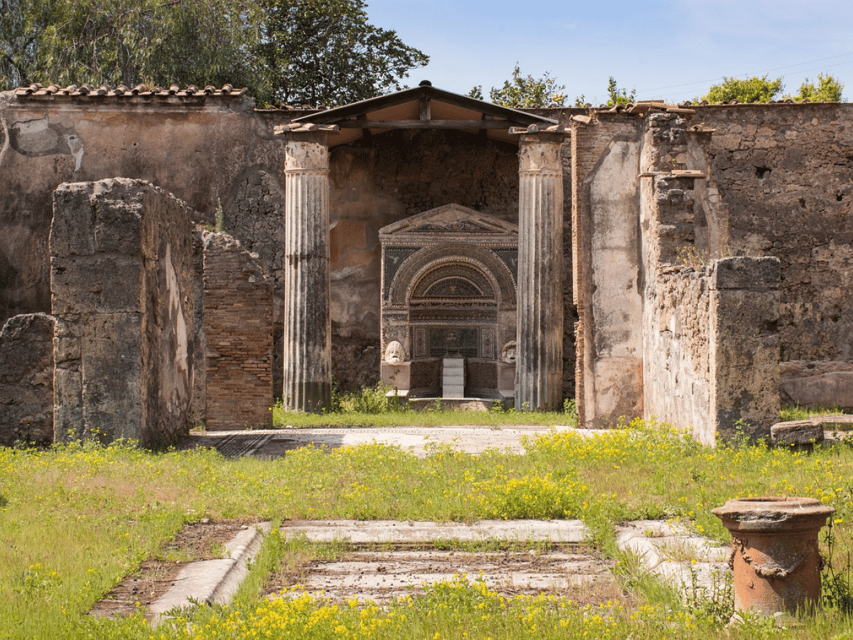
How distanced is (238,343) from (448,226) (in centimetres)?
538

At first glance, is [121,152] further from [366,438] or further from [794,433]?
[794,433]

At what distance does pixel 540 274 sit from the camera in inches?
570

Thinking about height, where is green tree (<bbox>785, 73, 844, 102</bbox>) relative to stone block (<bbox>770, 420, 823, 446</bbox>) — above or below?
above

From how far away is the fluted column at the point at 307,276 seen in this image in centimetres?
1449

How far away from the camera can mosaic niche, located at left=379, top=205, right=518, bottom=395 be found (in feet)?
54.0

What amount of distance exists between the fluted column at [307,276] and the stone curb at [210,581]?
345 inches

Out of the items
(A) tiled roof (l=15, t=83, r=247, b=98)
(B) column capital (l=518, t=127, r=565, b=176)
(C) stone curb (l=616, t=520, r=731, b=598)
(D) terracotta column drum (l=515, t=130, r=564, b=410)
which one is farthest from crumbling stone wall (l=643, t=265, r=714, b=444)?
(A) tiled roof (l=15, t=83, r=247, b=98)

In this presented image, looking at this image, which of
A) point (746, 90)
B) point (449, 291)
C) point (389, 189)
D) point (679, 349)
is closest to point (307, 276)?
point (389, 189)

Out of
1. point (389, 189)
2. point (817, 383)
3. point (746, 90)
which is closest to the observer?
point (817, 383)

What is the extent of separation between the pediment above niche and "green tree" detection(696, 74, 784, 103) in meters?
11.4

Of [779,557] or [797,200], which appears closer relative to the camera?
[779,557]

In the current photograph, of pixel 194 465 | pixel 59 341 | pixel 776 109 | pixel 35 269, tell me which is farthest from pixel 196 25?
pixel 194 465

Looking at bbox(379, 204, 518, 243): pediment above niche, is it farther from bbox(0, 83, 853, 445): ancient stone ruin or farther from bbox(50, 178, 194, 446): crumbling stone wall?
bbox(50, 178, 194, 446): crumbling stone wall

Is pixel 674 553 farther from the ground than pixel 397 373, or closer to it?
closer to it
